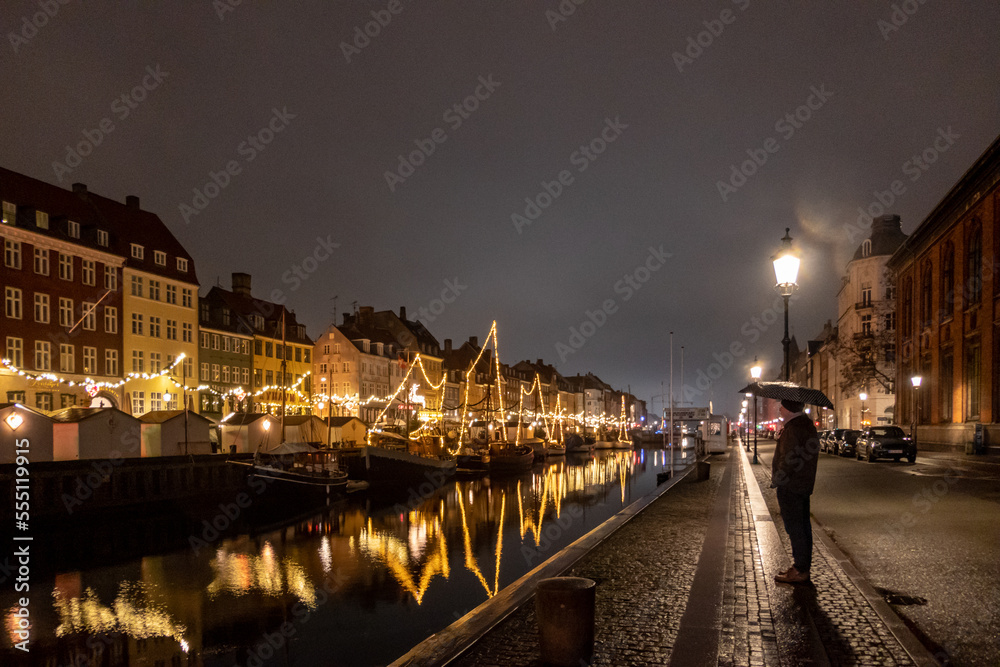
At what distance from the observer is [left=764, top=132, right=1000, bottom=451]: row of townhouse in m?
35.7

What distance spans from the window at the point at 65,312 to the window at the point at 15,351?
3.14m

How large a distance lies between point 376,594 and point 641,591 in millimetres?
7869

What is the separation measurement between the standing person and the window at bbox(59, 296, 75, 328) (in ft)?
151

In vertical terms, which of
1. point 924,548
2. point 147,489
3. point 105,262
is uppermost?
point 105,262

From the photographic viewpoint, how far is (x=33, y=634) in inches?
498

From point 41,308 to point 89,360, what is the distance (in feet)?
15.1

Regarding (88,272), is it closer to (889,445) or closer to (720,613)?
(889,445)

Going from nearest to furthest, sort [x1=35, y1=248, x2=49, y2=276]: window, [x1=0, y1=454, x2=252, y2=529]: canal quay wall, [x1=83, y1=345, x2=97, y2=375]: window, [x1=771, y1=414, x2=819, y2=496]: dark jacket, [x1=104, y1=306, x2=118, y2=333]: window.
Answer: [x1=771, y1=414, x2=819, y2=496]: dark jacket, [x1=0, y1=454, x2=252, y2=529]: canal quay wall, [x1=35, y1=248, x2=49, y2=276]: window, [x1=83, y1=345, x2=97, y2=375]: window, [x1=104, y1=306, x2=118, y2=333]: window

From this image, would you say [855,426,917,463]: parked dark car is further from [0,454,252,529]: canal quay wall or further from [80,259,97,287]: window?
[80,259,97,287]: window

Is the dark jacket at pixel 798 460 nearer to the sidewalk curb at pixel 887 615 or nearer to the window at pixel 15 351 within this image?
the sidewalk curb at pixel 887 615

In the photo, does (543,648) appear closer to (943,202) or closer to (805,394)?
(805,394)

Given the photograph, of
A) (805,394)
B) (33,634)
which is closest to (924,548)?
(805,394)

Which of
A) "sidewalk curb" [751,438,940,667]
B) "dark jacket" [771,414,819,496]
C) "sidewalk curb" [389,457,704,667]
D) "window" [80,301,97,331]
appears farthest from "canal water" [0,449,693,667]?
"window" [80,301,97,331]

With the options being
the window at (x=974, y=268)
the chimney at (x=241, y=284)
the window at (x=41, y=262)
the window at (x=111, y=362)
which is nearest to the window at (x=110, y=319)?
the window at (x=111, y=362)
